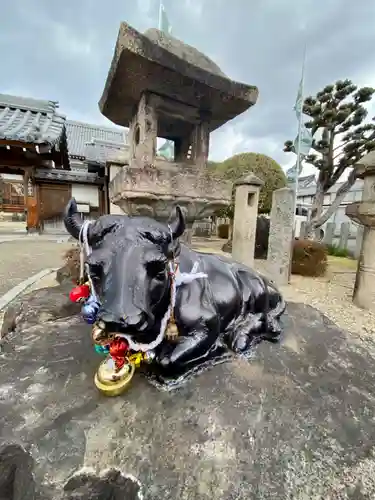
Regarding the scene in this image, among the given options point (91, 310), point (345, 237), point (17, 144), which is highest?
point (17, 144)

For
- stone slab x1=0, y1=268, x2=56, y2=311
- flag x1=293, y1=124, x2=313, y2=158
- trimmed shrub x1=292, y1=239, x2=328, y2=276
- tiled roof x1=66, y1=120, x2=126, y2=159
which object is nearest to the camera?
stone slab x1=0, y1=268, x2=56, y2=311

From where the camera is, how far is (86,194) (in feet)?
45.6

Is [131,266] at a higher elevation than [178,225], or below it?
below

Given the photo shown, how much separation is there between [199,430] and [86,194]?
14.4 m

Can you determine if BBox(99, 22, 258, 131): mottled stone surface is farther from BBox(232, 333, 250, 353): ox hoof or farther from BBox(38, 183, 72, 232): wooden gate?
BBox(38, 183, 72, 232): wooden gate

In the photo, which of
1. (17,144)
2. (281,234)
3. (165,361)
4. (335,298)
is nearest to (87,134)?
(17,144)

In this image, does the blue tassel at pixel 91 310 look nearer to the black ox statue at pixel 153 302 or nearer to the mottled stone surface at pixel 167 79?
the black ox statue at pixel 153 302

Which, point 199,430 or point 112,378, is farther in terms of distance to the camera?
point 112,378

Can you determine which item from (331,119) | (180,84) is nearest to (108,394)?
(180,84)

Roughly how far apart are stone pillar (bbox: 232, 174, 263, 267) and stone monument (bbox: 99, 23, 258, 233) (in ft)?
6.61

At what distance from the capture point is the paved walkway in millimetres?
5207

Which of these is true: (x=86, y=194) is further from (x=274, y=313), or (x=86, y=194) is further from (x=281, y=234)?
(x=274, y=313)

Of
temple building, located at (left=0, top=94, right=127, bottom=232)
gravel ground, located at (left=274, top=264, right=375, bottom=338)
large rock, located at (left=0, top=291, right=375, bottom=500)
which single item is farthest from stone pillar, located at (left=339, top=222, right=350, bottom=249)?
large rock, located at (left=0, top=291, right=375, bottom=500)

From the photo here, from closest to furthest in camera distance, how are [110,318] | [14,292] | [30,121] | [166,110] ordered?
[110,318] → [166,110] → [14,292] → [30,121]
